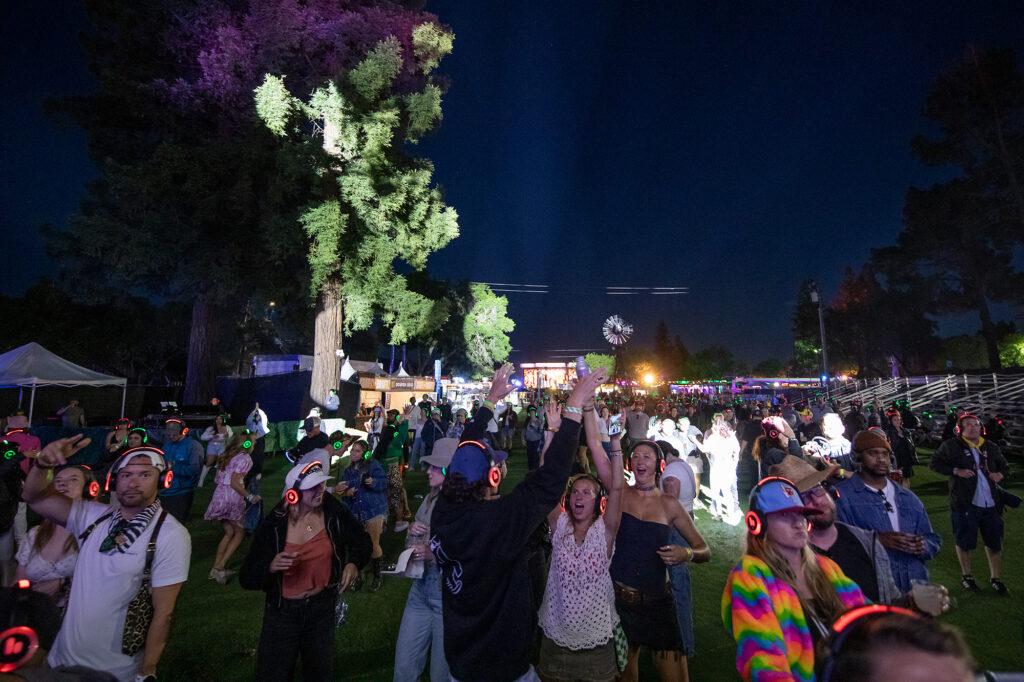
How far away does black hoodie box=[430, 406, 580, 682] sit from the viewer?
2.19 m

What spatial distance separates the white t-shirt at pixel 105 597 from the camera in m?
2.40

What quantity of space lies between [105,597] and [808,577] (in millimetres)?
3396

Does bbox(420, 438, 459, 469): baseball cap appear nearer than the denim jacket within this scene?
No

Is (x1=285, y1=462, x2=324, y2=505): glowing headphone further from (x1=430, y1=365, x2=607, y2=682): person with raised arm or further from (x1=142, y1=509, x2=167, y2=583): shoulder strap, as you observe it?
(x1=430, y1=365, x2=607, y2=682): person with raised arm

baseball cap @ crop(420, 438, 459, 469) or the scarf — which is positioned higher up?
baseball cap @ crop(420, 438, 459, 469)

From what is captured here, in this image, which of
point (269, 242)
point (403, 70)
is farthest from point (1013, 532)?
point (403, 70)

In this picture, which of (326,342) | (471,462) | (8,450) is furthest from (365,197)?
(471,462)

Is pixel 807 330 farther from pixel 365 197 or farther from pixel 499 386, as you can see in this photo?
pixel 499 386

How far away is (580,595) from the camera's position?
2.88 meters

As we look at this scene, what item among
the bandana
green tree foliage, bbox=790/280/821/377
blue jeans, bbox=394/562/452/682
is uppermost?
green tree foliage, bbox=790/280/821/377

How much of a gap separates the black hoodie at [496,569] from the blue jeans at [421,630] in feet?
3.25

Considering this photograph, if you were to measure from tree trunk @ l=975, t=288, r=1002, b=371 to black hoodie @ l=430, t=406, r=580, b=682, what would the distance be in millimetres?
38998

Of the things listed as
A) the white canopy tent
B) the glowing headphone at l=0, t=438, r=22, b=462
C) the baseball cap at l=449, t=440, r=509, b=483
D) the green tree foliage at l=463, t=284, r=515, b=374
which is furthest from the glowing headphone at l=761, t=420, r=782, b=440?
the green tree foliage at l=463, t=284, r=515, b=374

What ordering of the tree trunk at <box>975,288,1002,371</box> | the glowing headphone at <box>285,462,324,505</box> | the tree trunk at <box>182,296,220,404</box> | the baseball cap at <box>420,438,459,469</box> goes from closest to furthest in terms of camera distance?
the glowing headphone at <box>285,462,324,505</box>
the baseball cap at <box>420,438,459,469</box>
the tree trunk at <box>182,296,220,404</box>
the tree trunk at <box>975,288,1002,371</box>
